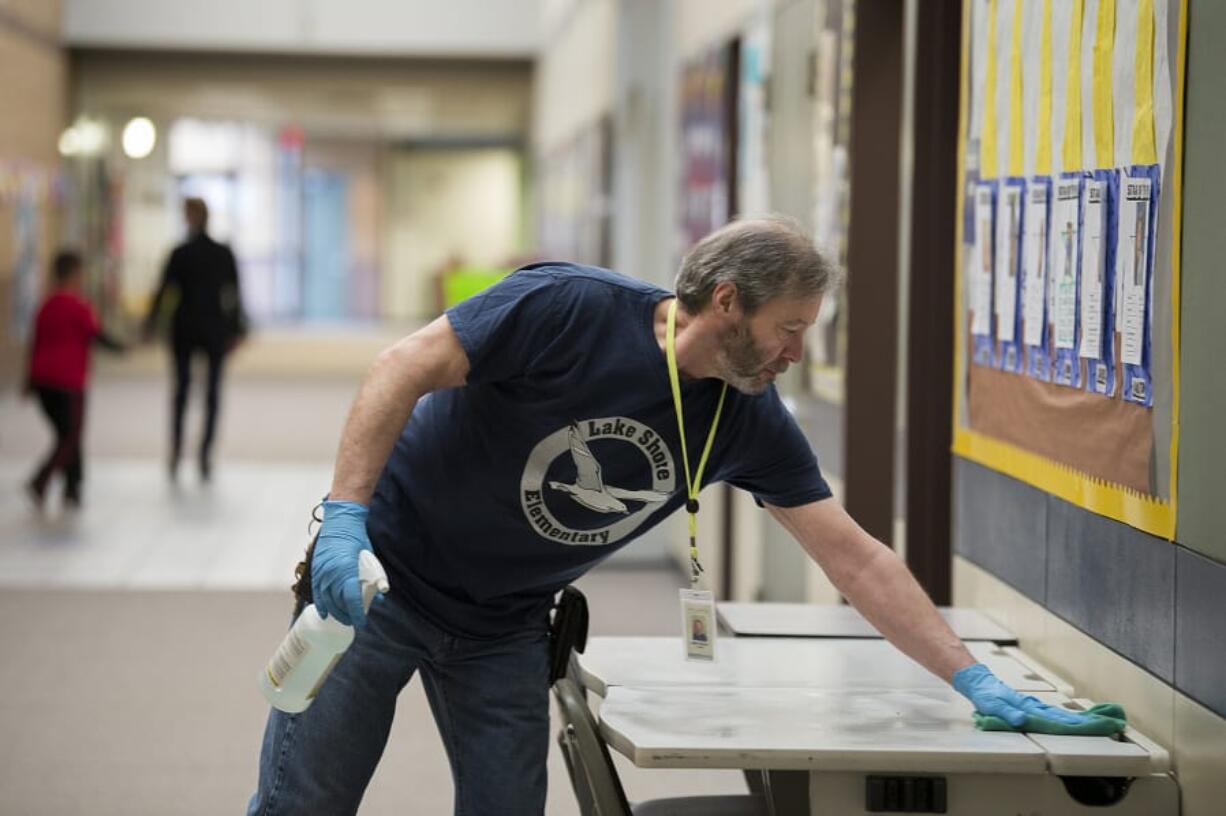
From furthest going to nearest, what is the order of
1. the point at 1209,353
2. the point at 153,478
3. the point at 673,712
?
the point at 153,478 < the point at 673,712 < the point at 1209,353

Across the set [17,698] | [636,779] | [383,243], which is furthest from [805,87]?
[383,243]

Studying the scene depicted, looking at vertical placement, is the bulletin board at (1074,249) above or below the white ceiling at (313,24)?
below

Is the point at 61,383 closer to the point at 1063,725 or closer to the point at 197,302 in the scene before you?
the point at 197,302

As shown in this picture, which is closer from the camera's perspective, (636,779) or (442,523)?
(442,523)

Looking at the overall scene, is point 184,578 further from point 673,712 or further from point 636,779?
point 673,712

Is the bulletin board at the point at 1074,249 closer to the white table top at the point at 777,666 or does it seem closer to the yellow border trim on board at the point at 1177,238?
the yellow border trim on board at the point at 1177,238

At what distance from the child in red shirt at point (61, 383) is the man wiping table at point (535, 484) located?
684 centimetres

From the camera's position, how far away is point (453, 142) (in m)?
22.2

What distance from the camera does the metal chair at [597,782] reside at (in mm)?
2732

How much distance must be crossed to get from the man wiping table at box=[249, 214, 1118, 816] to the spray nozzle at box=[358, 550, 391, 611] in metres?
0.06

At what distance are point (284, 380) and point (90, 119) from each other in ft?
12.3

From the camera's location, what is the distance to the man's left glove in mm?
2676

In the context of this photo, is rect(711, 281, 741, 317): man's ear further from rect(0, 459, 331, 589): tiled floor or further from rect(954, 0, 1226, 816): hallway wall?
rect(0, 459, 331, 589): tiled floor

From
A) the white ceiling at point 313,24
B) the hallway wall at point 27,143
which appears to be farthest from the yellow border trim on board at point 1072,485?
the white ceiling at point 313,24
